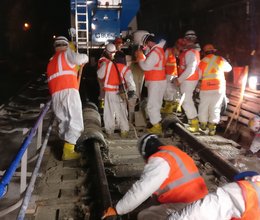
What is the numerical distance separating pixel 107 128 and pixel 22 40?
32.2 metres

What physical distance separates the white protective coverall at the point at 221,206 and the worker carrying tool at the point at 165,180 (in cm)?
54

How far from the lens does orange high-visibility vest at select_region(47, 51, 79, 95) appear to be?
5633mm

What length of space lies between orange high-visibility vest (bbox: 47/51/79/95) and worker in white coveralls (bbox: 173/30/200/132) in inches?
115

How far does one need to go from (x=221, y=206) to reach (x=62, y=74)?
3.89 meters

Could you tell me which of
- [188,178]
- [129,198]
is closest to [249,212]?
[188,178]

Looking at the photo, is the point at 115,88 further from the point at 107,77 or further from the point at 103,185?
the point at 103,185

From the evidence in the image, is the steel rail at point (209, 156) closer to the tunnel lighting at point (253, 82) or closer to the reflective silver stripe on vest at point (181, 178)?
the reflective silver stripe on vest at point (181, 178)

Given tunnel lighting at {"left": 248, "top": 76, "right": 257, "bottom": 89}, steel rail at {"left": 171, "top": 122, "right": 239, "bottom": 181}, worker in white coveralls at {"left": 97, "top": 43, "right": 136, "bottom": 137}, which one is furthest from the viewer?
tunnel lighting at {"left": 248, "top": 76, "right": 257, "bottom": 89}

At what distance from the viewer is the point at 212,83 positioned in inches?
296

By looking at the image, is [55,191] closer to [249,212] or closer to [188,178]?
[188,178]

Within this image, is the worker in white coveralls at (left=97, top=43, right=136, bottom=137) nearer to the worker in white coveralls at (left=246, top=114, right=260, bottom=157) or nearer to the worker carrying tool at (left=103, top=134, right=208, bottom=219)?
the worker in white coveralls at (left=246, top=114, right=260, bottom=157)

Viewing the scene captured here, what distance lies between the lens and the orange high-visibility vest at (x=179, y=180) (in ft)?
9.89

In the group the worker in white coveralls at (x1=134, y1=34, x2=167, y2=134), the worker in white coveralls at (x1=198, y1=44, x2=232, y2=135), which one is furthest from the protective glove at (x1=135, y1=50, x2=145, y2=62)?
the worker in white coveralls at (x1=198, y1=44, x2=232, y2=135)

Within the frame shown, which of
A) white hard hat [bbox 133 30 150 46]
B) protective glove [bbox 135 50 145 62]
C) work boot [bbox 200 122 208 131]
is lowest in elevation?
work boot [bbox 200 122 208 131]
